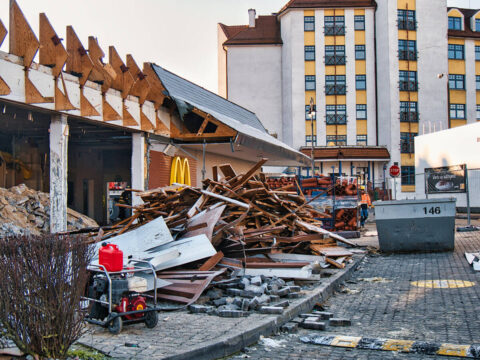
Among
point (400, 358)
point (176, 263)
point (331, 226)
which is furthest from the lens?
point (331, 226)

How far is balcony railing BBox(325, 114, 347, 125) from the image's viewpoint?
Answer: 191 feet

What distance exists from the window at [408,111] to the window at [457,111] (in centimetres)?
525

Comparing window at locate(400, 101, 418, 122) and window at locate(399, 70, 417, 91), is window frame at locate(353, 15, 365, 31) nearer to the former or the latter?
window at locate(399, 70, 417, 91)

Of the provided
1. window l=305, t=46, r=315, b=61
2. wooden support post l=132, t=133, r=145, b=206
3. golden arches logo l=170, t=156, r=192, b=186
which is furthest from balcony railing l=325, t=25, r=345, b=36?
wooden support post l=132, t=133, r=145, b=206

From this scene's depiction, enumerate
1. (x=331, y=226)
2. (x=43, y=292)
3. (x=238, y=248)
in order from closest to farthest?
(x=43, y=292), (x=238, y=248), (x=331, y=226)

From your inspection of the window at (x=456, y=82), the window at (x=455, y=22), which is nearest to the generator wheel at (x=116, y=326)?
the window at (x=456, y=82)

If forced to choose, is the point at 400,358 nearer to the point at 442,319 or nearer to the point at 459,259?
the point at 442,319

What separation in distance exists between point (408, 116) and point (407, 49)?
7.35m

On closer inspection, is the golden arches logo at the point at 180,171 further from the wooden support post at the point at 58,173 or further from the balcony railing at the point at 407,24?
the balcony railing at the point at 407,24

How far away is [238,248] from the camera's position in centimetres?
945

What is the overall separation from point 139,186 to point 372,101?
46980 millimetres

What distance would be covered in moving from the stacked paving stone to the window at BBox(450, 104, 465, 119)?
57.1 metres

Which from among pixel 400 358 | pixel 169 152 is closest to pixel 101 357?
pixel 400 358

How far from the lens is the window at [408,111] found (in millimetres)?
57031
